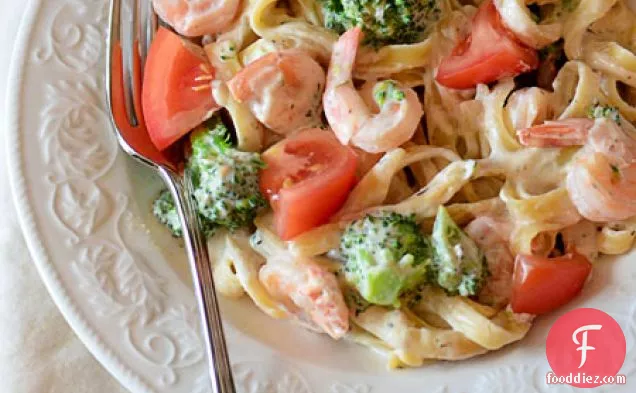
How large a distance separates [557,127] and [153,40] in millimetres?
1614

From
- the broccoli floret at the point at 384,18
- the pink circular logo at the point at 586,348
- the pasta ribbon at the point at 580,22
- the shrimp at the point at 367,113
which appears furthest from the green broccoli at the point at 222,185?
the pasta ribbon at the point at 580,22

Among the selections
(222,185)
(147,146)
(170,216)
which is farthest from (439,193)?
(147,146)

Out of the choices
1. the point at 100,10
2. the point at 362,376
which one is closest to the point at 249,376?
the point at 362,376

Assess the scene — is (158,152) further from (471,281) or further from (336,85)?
(471,281)

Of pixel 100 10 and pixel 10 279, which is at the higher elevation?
pixel 100 10

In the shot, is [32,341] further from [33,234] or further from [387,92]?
[387,92]

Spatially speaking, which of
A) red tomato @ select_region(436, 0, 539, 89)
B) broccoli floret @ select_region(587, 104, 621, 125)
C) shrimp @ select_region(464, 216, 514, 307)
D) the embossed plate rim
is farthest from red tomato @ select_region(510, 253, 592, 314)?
the embossed plate rim

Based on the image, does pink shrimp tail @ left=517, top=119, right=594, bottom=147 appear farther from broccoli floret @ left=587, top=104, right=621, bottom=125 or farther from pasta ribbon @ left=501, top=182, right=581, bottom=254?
pasta ribbon @ left=501, top=182, right=581, bottom=254

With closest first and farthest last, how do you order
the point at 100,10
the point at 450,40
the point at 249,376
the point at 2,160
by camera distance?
the point at 249,376, the point at 450,40, the point at 100,10, the point at 2,160

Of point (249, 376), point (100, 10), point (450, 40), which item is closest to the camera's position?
point (249, 376)

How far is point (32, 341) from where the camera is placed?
3.16 m

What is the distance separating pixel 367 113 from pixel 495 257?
685 millimetres

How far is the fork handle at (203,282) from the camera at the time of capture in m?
2.47

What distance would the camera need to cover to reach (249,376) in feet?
8.44
